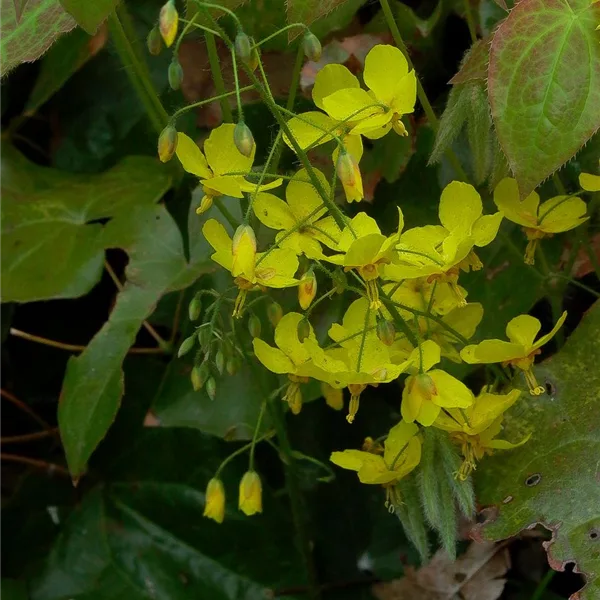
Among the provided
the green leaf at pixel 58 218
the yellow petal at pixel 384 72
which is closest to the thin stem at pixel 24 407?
the green leaf at pixel 58 218

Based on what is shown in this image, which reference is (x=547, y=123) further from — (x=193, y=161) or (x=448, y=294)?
(x=193, y=161)

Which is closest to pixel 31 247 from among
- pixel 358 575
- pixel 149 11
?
pixel 149 11

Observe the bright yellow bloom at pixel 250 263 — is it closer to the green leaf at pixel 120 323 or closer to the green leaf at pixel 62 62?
the green leaf at pixel 120 323

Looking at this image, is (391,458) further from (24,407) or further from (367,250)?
(24,407)

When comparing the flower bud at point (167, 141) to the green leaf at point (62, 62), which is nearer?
the flower bud at point (167, 141)

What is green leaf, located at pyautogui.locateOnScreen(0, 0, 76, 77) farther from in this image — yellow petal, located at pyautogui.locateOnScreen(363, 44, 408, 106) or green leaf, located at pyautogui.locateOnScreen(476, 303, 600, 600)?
green leaf, located at pyautogui.locateOnScreen(476, 303, 600, 600)

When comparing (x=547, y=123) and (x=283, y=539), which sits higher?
(x=547, y=123)
